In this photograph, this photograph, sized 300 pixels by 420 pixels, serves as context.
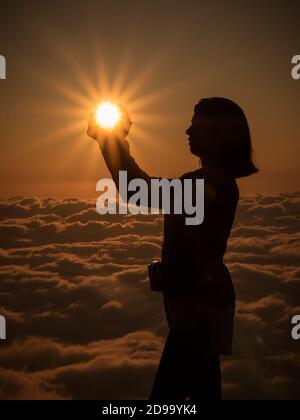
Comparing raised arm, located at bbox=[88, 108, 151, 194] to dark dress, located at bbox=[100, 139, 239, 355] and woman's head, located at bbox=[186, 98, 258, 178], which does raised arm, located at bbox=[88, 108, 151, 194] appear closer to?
dark dress, located at bbox=[100, 139, 239, 355]

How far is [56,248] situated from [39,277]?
15.4 m

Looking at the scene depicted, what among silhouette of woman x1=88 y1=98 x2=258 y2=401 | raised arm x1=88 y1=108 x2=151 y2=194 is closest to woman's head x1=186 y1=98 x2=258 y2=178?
silhouette of woman x1=88 y1=98 x2=258 y2=401

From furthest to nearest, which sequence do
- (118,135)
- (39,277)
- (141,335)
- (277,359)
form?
(39,277)
(141,335)
(277,359)
(118,135)

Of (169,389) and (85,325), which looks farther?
(85,325)

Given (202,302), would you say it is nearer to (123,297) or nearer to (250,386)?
(250,386)

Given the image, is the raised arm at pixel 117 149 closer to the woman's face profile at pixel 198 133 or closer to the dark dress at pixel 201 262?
the dark dress at pixel 201 262

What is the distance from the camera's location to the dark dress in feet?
7.70

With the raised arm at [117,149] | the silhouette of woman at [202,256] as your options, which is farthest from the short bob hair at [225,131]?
the raised arm at [117,149]

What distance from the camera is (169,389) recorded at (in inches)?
96.1

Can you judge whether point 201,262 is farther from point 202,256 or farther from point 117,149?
point 117,149

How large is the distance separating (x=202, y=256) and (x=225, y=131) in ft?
2.00

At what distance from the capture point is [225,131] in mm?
2459
